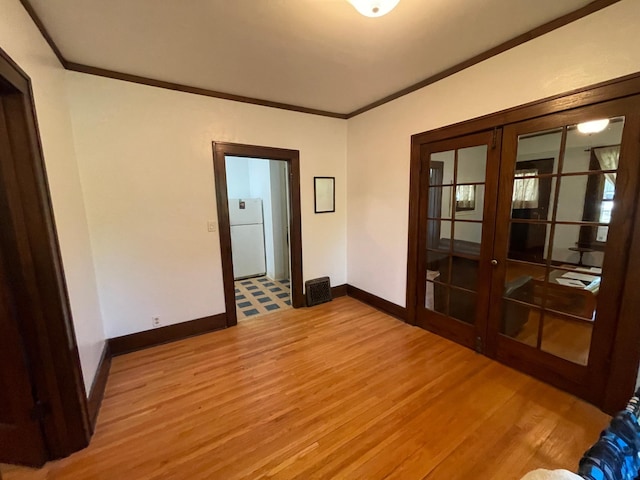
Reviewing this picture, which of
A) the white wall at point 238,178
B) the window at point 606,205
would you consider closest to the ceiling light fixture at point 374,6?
the window at point 606,205

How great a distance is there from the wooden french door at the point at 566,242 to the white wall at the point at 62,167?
3145 mm

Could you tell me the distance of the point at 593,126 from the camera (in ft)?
5.67

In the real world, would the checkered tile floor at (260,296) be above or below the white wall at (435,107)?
below

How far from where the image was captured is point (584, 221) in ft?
5.92

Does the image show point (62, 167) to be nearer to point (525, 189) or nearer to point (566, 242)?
point (525, 189)

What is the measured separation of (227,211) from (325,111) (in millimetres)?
1835

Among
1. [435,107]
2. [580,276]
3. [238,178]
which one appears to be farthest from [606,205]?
[238,178]

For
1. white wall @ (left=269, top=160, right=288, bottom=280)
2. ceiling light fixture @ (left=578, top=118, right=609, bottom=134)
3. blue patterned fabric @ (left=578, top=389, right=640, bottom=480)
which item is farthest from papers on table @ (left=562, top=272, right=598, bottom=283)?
white wall @ (left=269, top=160, right=288, bottom=280)

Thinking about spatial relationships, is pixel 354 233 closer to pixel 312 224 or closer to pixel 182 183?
pixel 312 224

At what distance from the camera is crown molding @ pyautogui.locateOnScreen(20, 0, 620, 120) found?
1655mm

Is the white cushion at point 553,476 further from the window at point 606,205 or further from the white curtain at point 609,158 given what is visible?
the white curtain at point 609,158

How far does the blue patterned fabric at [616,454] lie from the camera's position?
75 cm

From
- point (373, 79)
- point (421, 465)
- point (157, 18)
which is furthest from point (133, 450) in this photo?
point (373, 79)

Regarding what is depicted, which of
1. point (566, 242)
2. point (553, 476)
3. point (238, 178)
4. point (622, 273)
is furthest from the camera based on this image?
point (238, 178)
